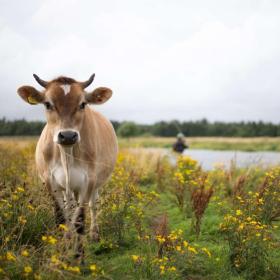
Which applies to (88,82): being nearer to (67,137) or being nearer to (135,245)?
(67,137)

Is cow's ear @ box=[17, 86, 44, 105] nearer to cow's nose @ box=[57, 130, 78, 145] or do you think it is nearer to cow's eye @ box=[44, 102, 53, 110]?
cow's eye @ box=[44, 102, 53, 110]

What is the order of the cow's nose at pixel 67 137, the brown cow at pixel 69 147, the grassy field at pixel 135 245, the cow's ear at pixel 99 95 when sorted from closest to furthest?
the grassy field at pixel 135 245
the cow's nose at pixel 67 137
the brown cow at pixel 69 147
the cow's ear at pixel 99 95

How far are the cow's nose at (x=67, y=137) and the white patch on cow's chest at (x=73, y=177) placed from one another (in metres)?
0.65

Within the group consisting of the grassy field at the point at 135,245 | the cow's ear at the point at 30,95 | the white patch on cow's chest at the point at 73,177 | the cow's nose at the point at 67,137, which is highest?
the cow's ear at the point at 30,95

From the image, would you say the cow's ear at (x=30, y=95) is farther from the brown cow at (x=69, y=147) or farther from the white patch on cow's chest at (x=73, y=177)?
the white patch on cow's chest at (x=73, y=177)

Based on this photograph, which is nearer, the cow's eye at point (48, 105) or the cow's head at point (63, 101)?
the cow's head at point (63, 101)

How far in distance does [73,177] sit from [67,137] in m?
0.82

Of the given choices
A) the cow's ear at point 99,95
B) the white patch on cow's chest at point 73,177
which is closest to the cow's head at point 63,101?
the cow's ear at point 99,95

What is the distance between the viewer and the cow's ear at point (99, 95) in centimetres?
524

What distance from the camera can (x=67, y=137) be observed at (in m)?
4.27

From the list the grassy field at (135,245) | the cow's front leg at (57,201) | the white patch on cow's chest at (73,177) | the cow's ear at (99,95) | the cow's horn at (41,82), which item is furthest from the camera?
the cow's ear at (99,95)

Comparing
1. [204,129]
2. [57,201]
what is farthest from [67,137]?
[204,129]

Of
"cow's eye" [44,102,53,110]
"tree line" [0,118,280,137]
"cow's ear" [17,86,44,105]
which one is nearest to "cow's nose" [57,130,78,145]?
"cow's eye" [44,102,53,110]

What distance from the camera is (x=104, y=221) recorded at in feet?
17.5
